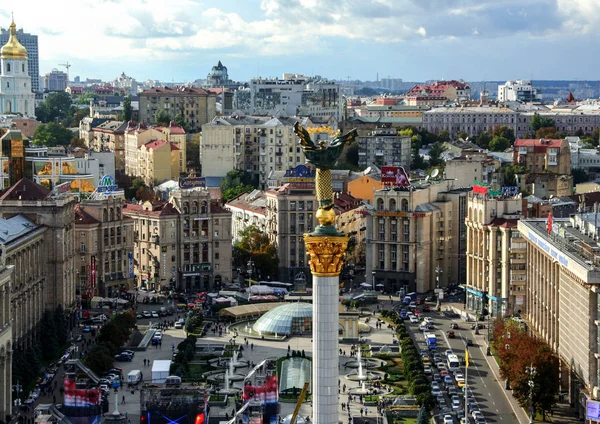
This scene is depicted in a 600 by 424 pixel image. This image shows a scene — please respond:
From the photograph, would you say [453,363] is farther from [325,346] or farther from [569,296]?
[325,346]

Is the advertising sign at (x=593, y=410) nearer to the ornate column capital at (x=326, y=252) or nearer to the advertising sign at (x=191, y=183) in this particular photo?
the ornate column capital at (x=326, y=252)

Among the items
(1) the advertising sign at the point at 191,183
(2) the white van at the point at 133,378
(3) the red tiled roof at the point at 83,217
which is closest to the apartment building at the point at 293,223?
(1) the advertising sign at the point at 191,183

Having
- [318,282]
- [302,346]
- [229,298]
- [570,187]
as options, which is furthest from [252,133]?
[318,282]

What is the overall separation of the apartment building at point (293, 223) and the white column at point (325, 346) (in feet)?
289

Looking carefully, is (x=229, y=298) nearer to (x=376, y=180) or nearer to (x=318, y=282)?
(x=376, y=180)

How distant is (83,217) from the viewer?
427 feet

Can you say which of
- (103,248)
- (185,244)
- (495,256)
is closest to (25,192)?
(103,248)

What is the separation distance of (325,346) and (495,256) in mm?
70480

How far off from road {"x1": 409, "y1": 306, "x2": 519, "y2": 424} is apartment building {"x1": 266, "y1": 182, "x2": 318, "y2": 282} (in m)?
22.7

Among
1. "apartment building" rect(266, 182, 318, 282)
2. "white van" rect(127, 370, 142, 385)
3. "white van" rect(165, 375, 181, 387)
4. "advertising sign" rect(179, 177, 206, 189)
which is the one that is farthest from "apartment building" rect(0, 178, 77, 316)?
"apartment building" rect(266, 182, 318, 282)

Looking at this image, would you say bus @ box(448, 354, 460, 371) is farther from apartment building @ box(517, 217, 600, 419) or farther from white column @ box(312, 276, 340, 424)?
white column @ box(312, 276, 340, 424)

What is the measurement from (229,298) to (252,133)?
70.7 metres

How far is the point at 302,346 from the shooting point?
362 ft

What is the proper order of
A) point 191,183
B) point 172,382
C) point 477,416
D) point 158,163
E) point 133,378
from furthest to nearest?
point 158,163, point 191,183, point 133,378, point 477,416, point 172,382
